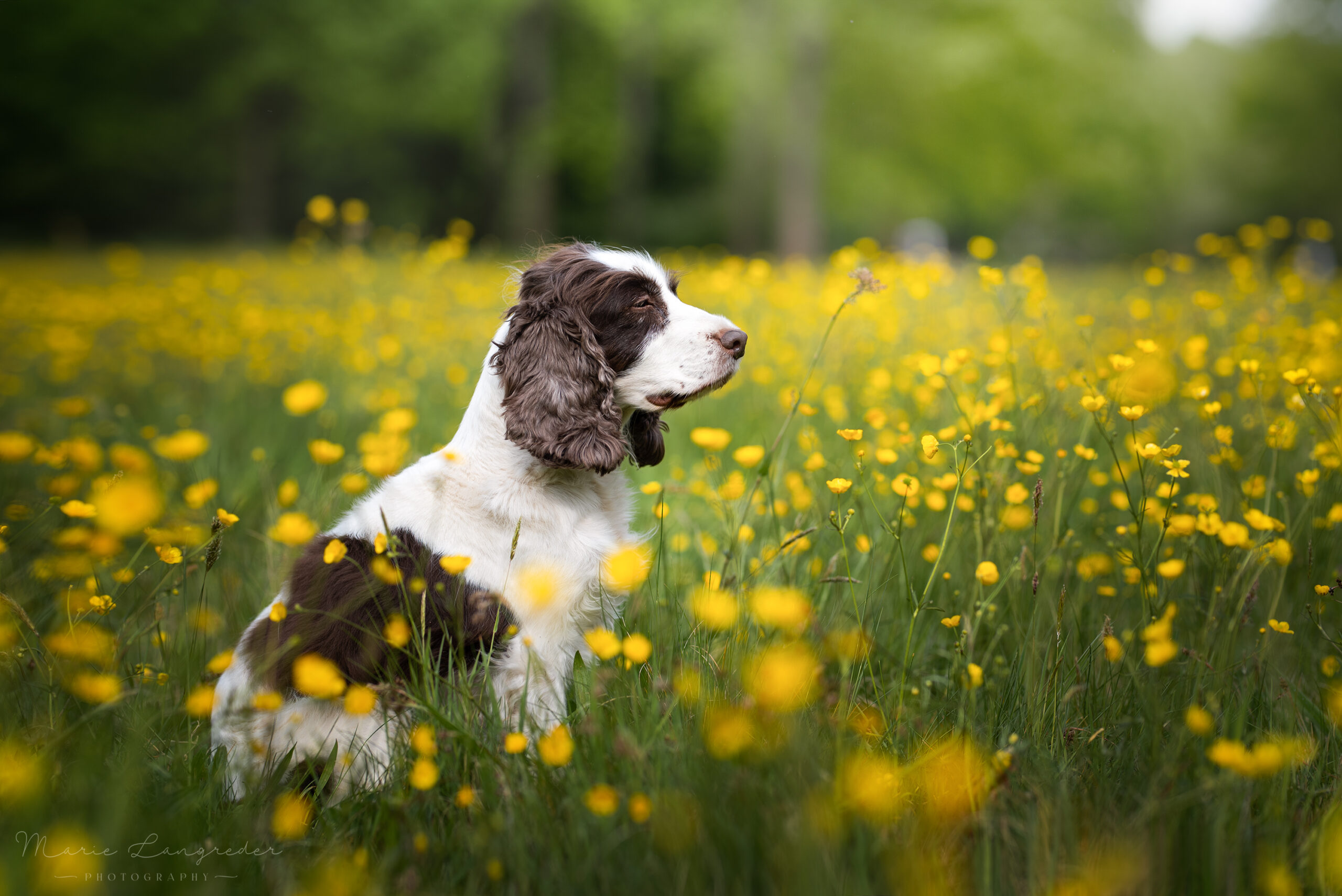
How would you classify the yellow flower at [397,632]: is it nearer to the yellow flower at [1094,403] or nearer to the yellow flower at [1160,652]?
the yellow flower at [1160,652]

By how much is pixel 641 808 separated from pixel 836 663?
0.83m

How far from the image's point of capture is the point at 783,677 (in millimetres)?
1150

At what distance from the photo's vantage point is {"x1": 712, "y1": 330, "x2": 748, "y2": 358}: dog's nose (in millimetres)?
2424

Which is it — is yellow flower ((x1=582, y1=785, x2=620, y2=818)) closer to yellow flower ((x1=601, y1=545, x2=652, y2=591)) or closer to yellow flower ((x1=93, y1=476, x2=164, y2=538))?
yellow flower ((x1=601, y1=545, x2=652, y2=591))

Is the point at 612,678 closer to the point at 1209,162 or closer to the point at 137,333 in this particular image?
the point at 137,333

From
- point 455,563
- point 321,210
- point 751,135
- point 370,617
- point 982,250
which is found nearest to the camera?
point 455,563

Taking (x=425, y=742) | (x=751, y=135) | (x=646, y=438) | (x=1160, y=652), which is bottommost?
(x=425, y=742)

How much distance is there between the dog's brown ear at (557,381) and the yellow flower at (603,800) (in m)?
1.05

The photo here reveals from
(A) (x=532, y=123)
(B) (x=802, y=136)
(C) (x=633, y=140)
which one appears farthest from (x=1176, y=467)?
(C) (x=633, y=140)

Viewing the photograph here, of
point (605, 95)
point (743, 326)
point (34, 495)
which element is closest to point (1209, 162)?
point (605, 95)

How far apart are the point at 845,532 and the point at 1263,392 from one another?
1.56m

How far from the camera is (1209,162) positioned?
91.3 feet

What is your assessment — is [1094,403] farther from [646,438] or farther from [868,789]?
[646,438]

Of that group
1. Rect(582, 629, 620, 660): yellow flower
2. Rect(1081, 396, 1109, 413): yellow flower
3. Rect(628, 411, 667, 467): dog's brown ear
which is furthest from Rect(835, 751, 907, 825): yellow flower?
Rect(628, 411, 667, 467): dog's brown ear
